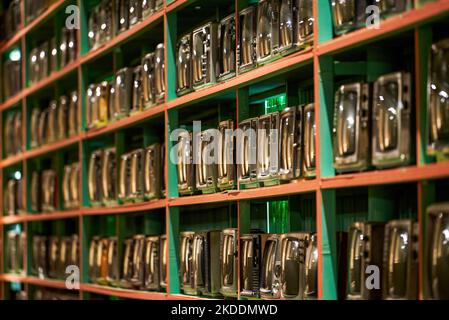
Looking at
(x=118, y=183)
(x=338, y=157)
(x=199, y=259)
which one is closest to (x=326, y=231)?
(x=338, y=157)

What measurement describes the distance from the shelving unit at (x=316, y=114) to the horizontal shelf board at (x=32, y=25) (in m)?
0.02

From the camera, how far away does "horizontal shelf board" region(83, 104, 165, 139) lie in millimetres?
4645

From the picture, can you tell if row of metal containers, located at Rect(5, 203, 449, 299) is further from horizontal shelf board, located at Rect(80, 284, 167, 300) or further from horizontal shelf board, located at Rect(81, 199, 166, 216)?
horizontal shelf board, located at Rect(81, 199, 166, 216)

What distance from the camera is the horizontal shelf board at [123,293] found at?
4606mm

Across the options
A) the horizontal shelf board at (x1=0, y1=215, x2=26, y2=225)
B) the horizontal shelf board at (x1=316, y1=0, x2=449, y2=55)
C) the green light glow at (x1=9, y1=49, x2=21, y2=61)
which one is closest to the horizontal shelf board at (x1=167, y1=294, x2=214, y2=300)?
the horizontal shelf board at (x1=316, y1=0, x2=449, y2=55)

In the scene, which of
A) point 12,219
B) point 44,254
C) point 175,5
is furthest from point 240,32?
point 12,219

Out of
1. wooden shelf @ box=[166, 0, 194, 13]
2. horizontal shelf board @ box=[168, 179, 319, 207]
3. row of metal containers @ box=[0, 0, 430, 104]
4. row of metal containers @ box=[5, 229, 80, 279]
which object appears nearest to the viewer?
row of metal containers @ box=[0, 0, 430, 104]

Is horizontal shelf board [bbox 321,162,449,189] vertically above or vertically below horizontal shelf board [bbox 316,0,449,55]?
below

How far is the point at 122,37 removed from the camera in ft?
16.4

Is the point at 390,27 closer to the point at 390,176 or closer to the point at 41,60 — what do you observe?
the point at 390,176

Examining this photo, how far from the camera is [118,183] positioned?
523 centimetres

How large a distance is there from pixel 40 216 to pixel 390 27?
13.4 ft

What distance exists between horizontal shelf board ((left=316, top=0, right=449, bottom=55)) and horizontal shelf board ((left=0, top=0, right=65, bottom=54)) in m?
3.12

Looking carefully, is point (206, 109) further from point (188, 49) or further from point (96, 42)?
point (96, 42)
